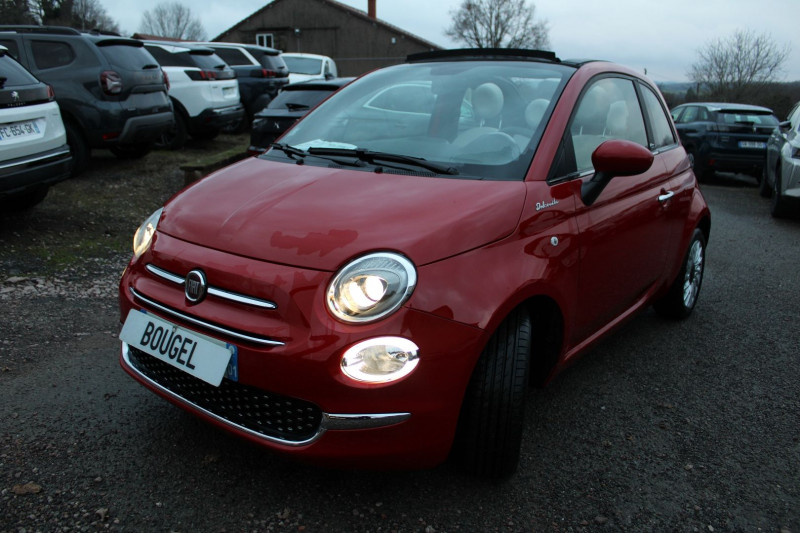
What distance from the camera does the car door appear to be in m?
2.73

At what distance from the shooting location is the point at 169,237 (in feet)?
7.86

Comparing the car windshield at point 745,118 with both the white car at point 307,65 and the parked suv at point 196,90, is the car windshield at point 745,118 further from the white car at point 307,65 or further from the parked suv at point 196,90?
the white car at point 307,65

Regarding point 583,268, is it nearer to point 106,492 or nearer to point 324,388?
point 324,388

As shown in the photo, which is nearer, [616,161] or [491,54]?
[616,161]

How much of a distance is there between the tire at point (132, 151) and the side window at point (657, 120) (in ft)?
23.0

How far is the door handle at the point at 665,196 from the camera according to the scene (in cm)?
339

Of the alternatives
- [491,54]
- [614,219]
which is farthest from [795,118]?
[614,219]

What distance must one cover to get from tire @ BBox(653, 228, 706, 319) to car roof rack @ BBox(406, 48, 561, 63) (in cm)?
156

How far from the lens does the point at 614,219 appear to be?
9.47ft

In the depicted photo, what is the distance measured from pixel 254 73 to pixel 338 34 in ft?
106

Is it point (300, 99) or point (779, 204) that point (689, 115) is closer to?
point (779, 204)

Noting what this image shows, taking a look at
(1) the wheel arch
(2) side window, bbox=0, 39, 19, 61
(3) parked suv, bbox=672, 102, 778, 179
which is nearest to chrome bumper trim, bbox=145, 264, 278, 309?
(1) the wheel arch

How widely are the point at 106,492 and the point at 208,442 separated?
17.0 inches

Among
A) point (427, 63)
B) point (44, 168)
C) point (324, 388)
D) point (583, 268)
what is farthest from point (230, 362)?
point (44, 168)
